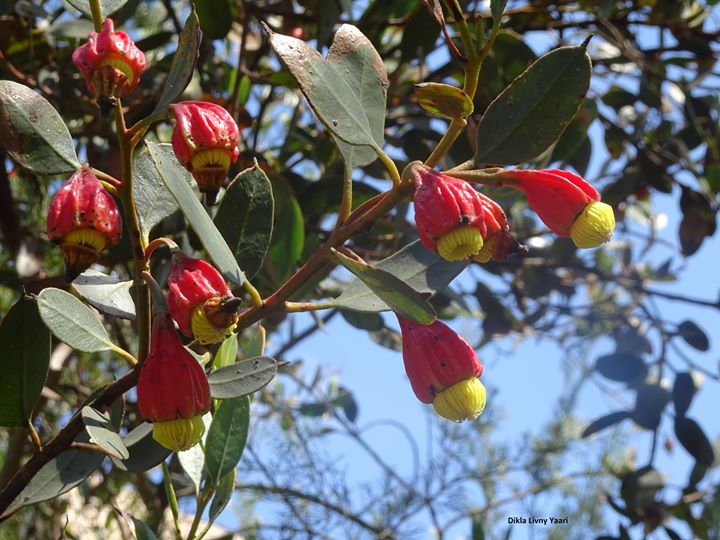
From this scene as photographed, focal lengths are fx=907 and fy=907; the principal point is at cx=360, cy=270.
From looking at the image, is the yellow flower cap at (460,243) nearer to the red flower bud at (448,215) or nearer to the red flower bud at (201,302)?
the red flower bud at (448,215)

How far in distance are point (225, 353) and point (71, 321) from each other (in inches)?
7.9

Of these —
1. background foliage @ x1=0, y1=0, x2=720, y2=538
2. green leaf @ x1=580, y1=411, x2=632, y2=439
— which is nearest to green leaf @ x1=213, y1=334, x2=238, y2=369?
background foliage @ x1=0, y1=0, x2=720, y2=538

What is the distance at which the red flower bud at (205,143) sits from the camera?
0.70 meters

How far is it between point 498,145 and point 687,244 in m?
1.14

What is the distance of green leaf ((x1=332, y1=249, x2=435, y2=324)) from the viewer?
0.65 meters

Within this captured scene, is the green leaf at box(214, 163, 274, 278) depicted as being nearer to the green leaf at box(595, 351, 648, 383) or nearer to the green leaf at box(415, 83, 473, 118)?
the green leaf at box(415, 83, 473, 118)

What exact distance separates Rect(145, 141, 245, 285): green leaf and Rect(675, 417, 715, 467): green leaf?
1260mm

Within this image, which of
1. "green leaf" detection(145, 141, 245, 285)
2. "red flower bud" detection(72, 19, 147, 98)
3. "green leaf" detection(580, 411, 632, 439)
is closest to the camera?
"green leaf" detection(145, 141, 245, 285)

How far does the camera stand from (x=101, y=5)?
2.61ft

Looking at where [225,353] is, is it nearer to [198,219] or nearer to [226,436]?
[226,436]

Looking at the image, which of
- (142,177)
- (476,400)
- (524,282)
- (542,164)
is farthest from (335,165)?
(476,400)

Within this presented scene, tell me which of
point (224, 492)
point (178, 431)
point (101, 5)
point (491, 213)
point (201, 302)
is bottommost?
point (224, 492)

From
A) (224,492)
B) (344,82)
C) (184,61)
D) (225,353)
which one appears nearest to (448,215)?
(344,82)

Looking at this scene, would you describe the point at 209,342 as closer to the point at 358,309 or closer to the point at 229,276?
the point at 229,276
